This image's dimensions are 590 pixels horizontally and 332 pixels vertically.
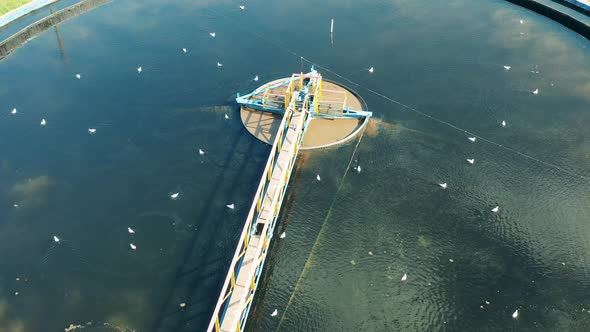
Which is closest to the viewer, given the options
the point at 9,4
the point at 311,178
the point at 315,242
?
the point at 315,242

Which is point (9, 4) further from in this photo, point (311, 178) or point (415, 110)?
point (415, 110)

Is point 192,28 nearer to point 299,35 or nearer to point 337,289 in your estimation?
point 299,35

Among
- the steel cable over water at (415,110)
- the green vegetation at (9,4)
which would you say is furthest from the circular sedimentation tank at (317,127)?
the green vegetation at (9,4)

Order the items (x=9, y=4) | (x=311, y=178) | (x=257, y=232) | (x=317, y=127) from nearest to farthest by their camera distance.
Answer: (x=257, y=232), (x=311, y=178), (x=317, y=127), (x=9, y=4)

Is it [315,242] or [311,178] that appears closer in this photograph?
[315,242]

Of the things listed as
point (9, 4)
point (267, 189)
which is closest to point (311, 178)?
point (267, 189)

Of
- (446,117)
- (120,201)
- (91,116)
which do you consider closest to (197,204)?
(120,201)
